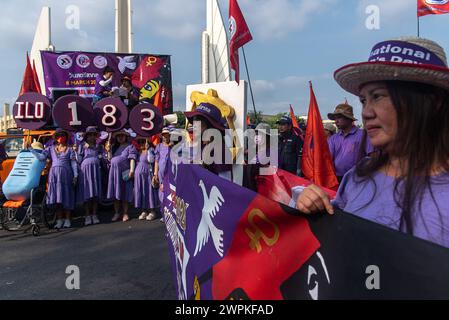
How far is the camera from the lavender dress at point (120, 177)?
294 inches

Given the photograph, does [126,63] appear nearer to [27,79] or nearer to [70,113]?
[27,79]

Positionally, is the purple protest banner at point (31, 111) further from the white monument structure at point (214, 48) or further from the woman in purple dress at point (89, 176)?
the white monument structure at point (214, 48)

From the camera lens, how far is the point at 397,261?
1170 mm

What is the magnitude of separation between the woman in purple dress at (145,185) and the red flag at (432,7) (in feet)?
A: 22.0

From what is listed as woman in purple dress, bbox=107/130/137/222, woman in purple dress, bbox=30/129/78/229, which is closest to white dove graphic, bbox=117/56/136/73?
woman in purple dress, bbox=107/130/137/222

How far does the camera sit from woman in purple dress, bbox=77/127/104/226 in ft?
23.4

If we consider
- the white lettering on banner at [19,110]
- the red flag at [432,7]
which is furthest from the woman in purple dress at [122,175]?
the red flag at [432,7]

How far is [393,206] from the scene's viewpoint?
1334 millimetres

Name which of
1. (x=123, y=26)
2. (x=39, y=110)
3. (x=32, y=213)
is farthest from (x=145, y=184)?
(x=123, y=26)

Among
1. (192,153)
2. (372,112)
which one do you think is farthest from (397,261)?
(192,153)

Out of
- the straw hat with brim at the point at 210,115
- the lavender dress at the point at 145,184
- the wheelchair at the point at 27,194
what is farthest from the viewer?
the lavender dress at the point at 145,184

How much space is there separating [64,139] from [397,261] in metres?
6.72

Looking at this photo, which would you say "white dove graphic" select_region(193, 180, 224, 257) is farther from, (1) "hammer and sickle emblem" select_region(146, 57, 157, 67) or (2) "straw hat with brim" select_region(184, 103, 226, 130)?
(1) "hammer and sickle emblem" select_region(146, 57, 157, 67)
